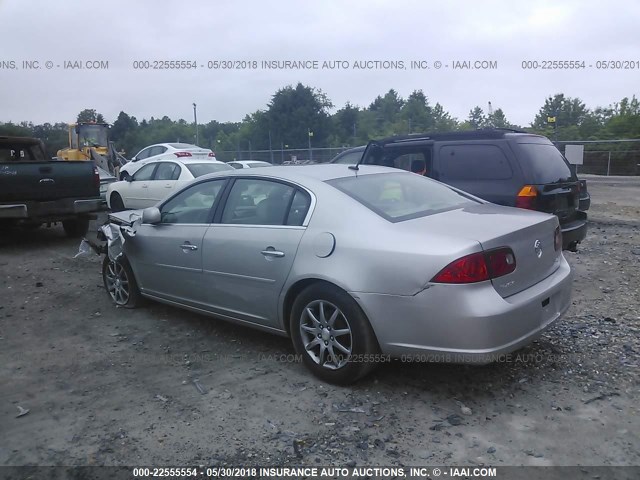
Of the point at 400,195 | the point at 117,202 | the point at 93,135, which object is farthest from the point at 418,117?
the point at 400,195

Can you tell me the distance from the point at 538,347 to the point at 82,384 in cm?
339

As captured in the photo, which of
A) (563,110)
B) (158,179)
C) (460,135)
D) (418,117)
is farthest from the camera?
(563,110)

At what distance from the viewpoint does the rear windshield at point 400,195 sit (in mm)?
3817

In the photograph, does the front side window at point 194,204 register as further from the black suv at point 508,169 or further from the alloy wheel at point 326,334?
the black suv at point 508,169

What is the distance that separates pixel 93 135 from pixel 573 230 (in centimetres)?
2149

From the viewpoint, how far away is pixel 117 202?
1266cm

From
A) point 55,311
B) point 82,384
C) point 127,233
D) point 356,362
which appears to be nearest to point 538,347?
point 356,362

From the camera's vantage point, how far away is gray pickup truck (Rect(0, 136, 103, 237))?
8.51m

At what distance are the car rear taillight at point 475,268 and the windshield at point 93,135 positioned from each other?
22.3 m

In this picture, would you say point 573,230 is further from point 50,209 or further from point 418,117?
point 418,117

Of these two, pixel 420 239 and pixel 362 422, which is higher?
pixel 420 239

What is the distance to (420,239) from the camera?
332cm

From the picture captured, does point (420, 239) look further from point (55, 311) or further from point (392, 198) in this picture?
point (55, 311)

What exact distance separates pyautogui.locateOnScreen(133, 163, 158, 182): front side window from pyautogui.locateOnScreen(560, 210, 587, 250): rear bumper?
8.58m
